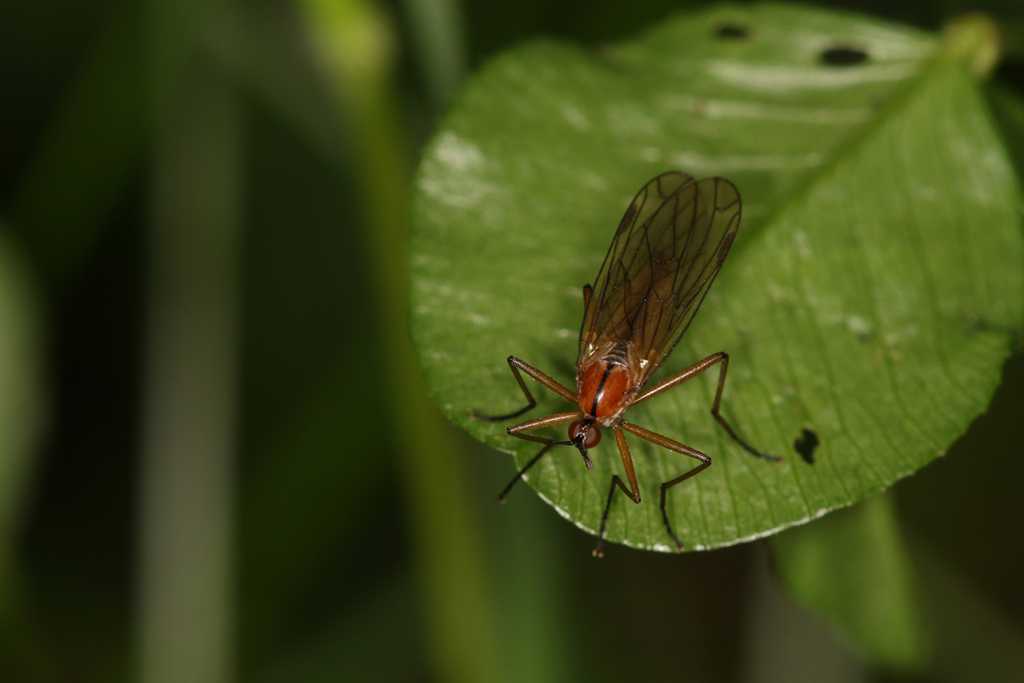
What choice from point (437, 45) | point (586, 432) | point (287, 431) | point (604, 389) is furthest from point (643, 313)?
point (287, 431)

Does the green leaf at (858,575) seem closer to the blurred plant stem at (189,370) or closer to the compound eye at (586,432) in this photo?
the compound eye at (586,432)

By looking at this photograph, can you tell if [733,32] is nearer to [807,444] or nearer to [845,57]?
[845,57]

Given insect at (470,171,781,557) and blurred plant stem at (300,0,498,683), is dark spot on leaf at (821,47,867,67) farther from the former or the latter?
blurred plant stem at (300,0,498,683)

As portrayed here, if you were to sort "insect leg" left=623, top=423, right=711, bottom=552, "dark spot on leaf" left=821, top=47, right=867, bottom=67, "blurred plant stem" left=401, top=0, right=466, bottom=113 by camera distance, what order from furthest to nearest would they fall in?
"blurred plant stem" left=401, top=0, right=466, bottom=113 < "dark spot on leaf" left=821, top=47, right=867, bottom=67 < "insect leg" left=623, top=423, right=711, bottom=552

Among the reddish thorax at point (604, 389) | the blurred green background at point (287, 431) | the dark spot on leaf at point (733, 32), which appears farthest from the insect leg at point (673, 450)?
the dark spot on leaf at point (733, 32)

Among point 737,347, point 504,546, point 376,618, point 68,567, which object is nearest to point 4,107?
point 68,567

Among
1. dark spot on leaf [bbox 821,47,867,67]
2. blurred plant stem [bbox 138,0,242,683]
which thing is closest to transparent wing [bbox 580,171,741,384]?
dark spot on leaf [bbox 821,47,867,67]

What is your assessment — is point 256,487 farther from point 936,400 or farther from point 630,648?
point 936,400
